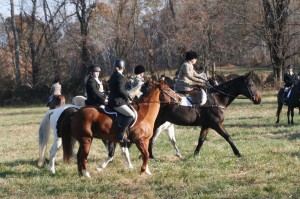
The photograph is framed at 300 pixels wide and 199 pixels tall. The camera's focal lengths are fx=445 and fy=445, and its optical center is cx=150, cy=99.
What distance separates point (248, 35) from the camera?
3862cm

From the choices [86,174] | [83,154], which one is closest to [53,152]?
[83,154]

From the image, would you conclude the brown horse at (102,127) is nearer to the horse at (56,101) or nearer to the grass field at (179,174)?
the grass field at (179,174)

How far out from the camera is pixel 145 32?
167ft

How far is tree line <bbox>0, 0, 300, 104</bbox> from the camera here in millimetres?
38906

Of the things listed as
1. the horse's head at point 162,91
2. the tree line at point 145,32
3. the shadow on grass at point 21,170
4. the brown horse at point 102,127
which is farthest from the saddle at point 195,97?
the tree line at point 145,32

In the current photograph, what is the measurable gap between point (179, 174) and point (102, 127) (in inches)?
69.8

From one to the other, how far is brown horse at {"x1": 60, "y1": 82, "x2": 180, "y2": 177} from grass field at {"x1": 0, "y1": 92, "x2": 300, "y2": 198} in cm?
46

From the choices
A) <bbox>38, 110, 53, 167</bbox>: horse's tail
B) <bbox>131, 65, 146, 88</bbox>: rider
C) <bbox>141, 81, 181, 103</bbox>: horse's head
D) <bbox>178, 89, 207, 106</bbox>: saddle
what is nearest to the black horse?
<bbox>178, 89, 207, 106</bbox>: saddle

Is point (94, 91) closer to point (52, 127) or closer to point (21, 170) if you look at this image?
point (52, 127)

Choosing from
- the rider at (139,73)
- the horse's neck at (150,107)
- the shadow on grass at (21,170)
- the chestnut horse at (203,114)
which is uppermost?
the rider at (139,73)

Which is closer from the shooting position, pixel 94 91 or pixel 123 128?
pixel 123 128

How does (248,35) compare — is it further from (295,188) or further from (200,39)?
(295,188)

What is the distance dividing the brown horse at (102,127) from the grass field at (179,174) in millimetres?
463

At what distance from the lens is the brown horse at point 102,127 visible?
28.9 feet
